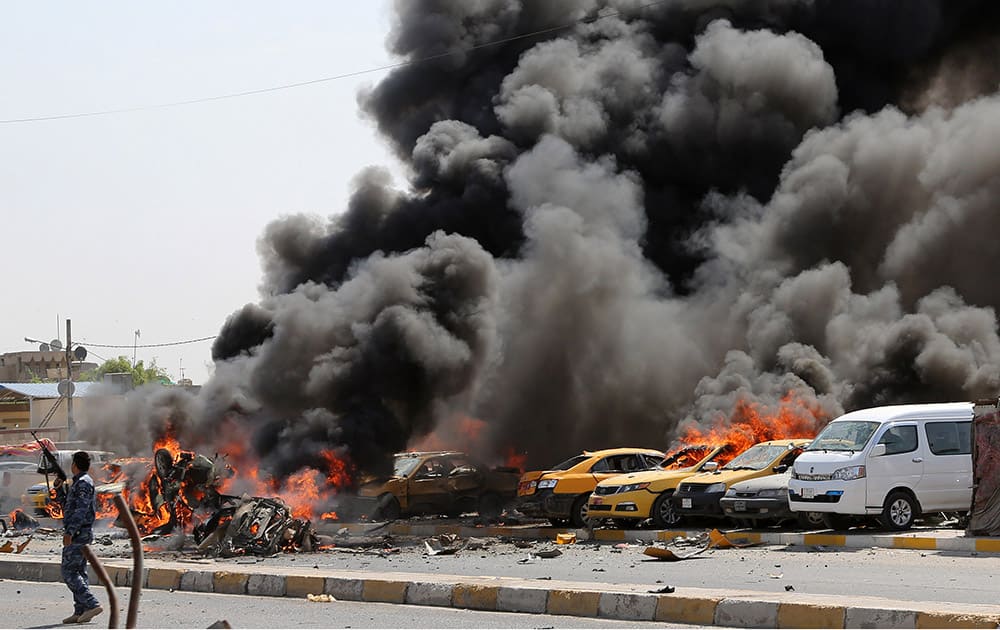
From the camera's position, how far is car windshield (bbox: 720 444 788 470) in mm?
17375

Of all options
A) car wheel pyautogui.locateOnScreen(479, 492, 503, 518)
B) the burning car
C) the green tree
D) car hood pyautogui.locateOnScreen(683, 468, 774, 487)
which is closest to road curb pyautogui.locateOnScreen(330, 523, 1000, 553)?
car hood pyautogui.locateOnScreen(683, 468, 774, 487)

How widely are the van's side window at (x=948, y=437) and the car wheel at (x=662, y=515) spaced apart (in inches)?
141

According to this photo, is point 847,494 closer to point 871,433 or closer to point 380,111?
point 871,433

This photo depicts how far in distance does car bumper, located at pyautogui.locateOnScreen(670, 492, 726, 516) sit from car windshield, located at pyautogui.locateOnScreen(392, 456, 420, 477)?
5940 mm

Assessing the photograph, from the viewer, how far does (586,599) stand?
9.57 meters

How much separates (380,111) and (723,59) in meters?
10.8

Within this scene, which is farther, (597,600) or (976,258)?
(976,258)

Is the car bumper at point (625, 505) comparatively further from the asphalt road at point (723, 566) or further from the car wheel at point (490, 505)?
the car wheel at point (490, 505)

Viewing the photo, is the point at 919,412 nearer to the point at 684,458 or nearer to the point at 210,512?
the point at 684,458

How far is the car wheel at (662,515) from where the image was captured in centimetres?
1731

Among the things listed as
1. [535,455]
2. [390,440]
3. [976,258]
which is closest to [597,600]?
[390,440]

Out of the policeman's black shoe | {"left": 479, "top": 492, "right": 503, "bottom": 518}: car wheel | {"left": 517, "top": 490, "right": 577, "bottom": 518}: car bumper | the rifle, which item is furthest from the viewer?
{"left": 479, "top": 492, "right": 503, "bottom": 518}: car wheel

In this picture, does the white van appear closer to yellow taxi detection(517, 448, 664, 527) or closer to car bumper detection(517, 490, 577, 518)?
yellow taxi detection(517, 448, 664, 527)

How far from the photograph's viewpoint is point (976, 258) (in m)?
31.2
